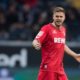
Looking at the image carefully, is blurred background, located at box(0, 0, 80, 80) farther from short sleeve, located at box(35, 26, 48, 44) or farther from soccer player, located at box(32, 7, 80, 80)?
short sleeve, located at box(35, 26, 48, 44)

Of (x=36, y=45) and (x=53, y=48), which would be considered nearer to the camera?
(x=36, y=45)

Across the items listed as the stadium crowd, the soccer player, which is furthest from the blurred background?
the soccer player

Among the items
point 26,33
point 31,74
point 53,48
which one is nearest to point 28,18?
point 26,33

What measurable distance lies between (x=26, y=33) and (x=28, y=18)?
1217 mm

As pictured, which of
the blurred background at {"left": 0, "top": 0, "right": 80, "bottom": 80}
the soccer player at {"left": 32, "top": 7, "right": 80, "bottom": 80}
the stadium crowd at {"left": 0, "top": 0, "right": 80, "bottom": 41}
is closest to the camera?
the soccer player at {"left": 32, "top": 7, "right": 80, "bottom": 80}

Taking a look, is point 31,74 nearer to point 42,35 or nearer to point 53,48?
point 53,48

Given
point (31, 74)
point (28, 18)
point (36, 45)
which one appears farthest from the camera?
point (28, 18)

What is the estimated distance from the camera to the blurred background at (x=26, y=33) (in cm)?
1359

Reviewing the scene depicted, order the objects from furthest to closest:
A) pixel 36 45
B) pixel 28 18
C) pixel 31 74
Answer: pixel 28 18 < pixel 31 74 < pixel 36 45

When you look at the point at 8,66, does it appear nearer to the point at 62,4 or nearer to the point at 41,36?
the point at 62,4

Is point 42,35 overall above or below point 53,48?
above

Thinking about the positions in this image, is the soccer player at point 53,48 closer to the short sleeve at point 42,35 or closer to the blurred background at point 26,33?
the short sleeve at point 42,35

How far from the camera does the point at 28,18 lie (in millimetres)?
15758

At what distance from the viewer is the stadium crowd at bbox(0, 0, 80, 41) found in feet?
48.3
